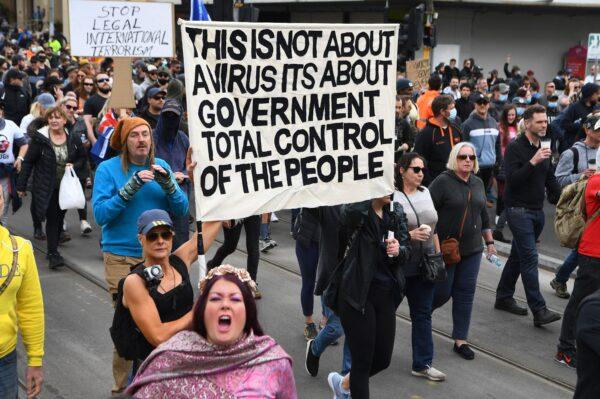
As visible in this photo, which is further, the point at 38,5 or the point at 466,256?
the point at 38,5

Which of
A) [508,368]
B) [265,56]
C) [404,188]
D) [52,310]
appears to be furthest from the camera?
[52,310]

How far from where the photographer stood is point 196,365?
10.1 ft

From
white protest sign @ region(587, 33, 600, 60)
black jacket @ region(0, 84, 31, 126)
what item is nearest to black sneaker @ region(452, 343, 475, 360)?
white protest sign @ region(587, 33, 600, 60)

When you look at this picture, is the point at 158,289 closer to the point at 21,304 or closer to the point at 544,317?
the point at 21,304

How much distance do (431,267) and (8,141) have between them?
494 centimetres

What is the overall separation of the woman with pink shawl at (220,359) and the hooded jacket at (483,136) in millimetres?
8350

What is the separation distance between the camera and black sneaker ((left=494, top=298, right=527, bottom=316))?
772 centimetres

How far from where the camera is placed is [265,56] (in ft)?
15.6

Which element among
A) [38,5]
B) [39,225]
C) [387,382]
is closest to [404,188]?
[387,382]

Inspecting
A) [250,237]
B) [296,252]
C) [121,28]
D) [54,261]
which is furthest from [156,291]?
[121,28]

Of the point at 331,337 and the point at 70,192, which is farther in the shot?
the point at 70,192

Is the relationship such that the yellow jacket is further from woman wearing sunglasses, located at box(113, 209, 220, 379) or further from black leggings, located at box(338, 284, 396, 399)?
black leggings, located at box(338, 284, 396, 399)

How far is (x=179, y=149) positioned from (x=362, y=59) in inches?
103

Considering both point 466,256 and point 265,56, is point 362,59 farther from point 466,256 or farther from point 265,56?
point 466,256
